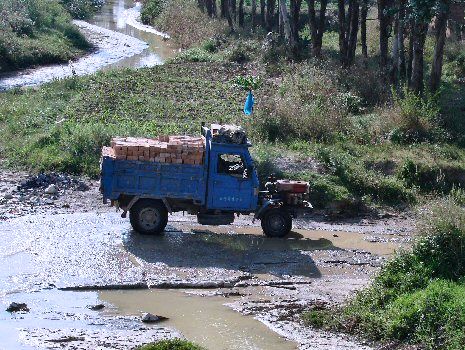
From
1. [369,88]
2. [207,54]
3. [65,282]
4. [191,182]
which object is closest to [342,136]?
[369,88]

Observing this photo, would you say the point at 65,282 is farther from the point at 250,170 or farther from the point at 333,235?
the point at 333,235

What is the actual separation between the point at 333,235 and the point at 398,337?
6.03m

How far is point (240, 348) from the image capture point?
12.5 meters

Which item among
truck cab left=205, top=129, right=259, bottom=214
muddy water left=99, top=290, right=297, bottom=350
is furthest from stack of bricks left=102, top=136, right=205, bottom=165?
muddy water left=99, top=290, right=297, bottom=350

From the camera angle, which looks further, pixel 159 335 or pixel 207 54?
pixel 207 54

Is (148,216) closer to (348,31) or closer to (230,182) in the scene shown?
(230,182)

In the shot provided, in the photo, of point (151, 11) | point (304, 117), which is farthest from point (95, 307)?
point (151, 11)

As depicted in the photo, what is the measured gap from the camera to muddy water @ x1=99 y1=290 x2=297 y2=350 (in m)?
12.7

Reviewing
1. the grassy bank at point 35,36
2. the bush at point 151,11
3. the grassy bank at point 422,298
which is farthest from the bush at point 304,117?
the bush at point 151,11

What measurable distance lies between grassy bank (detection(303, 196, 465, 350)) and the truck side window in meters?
4.33

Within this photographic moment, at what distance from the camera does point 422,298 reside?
12695 mm

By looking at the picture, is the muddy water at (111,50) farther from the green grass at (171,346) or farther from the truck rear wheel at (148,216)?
the green grass at (171,346)

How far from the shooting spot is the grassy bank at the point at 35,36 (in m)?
40.5

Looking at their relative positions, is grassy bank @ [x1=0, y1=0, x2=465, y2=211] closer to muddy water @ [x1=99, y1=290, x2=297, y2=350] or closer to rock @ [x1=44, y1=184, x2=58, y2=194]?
rock @ [x1=44, y1=184, x2=58, y2=194]
